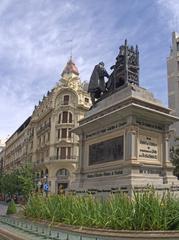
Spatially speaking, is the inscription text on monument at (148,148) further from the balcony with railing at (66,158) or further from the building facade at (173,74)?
the building facade at (173,74)

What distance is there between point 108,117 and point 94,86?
14.6 feet

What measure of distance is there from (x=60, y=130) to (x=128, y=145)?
48380 mm

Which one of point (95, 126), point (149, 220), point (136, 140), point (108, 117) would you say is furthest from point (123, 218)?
point (95, 126)

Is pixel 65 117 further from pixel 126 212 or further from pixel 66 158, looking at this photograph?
pixel 126 212

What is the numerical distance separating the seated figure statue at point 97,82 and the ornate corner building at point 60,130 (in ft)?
120

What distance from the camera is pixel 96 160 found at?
17.7 metres

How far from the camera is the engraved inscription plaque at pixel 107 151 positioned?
1605 cm

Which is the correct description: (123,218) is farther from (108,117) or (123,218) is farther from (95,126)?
(95,126)

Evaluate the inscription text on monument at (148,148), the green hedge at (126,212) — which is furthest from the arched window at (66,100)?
the green hedge at (126,212)

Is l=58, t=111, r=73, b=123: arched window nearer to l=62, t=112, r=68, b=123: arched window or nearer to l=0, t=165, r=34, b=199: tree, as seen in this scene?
l=62, t=112, r=68, b=123: arched window

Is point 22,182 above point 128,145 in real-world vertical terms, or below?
below

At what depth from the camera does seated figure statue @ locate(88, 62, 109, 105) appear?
2069 centimetres

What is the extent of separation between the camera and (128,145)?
15344 mm

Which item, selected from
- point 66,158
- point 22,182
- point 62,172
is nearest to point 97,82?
point 22,182
